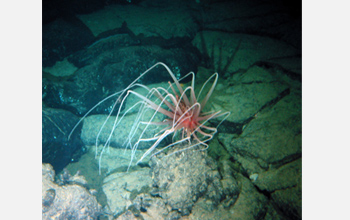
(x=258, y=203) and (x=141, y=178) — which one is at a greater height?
(x=258, y=203)

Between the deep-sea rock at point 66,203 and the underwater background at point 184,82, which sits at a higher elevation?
the underwater background at point 184,82

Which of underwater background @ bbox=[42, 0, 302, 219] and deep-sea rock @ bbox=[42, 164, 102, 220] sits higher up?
underwater background @ bbox=[42, 0, 302, 219]

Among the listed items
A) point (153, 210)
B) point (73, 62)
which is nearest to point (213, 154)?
point (153, 210)

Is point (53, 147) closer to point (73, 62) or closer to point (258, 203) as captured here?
point (73, 62)

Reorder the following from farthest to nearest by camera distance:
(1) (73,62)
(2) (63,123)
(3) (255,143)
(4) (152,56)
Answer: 1. (1) (73,62)
2. (4) (152,56)
3. (2) (63,123)
4. (3) (255,143)

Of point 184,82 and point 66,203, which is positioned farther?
point 184,82

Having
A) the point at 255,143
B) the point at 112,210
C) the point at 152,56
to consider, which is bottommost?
the point at 112,210

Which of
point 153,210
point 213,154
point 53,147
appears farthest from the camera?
point 53,147

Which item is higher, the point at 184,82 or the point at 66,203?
the point at 184,82
